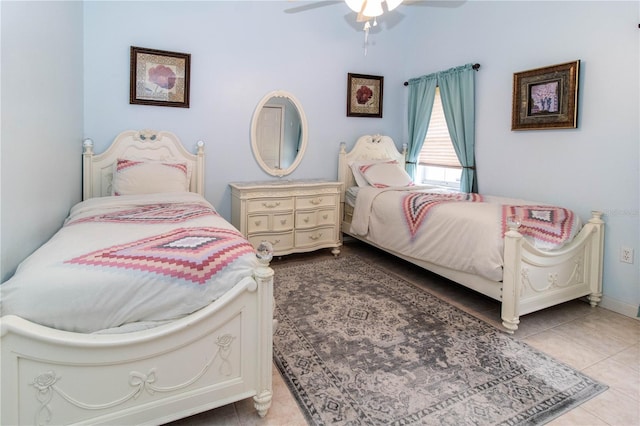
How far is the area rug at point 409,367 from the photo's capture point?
1.51 metres

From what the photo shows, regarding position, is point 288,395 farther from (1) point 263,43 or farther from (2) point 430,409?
(1) point 263,43

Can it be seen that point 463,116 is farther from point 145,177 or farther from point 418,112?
point 145,177

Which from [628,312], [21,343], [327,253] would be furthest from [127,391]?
[628,312]

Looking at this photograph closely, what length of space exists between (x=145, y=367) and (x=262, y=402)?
477mm

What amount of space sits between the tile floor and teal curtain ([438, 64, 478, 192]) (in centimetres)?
117

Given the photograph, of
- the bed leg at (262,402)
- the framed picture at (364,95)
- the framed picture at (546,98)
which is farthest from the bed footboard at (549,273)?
the framed picture at (364,95)

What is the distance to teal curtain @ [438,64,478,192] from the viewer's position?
143 inches

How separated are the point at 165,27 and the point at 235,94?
0.80 meters

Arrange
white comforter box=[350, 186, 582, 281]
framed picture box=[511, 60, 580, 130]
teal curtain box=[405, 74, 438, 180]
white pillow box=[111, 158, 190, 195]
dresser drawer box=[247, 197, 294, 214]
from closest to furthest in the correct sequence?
white comforter box=[350, 186, 582, 281] < framed picture box=[511, 60, 580, 130] < white pillow box=[111, 158, 190, 195] < dresser drawer box=[247, 197, 294, 214] < teal curtain box=[405, 74, 438, 180]

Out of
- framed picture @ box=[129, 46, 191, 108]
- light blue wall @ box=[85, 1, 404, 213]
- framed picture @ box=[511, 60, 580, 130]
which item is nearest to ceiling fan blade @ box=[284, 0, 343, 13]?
light blue wall @ box=[85, 1, 404, 213]

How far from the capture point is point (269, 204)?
3.42 metres

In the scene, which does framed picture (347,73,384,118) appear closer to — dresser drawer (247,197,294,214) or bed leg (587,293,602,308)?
dresser drawer (247,197,294,214)

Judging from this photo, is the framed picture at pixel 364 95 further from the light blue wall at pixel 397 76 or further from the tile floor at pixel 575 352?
the tile floor at pixel 575 352

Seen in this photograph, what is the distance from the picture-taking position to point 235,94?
3.58m
